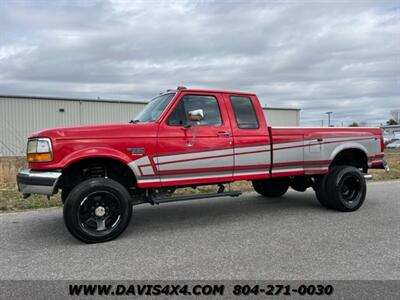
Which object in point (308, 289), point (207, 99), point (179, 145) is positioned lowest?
point (308, 289)

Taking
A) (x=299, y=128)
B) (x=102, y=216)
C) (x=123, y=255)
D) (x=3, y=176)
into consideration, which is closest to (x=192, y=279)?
(x=123, y=255)

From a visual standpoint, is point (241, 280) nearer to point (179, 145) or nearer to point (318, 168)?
point (179, 145)

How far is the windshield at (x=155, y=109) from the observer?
6328mm

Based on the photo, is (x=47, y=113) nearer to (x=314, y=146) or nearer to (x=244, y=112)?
(x=244, y=112)

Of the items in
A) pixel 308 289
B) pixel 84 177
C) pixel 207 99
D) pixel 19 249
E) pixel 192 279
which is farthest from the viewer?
pixel 207 99

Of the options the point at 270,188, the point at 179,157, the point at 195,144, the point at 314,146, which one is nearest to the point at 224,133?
Answer: the point at 195,144

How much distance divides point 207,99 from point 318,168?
8.25 ft

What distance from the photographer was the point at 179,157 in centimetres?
609

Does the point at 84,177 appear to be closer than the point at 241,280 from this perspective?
No

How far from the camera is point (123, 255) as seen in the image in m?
4.96

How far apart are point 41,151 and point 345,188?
18.0 feet

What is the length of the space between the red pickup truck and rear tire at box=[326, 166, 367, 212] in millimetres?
18

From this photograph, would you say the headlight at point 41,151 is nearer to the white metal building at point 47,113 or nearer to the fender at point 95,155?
the fender at point 95,155

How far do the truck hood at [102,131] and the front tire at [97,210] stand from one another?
2.06 feet
